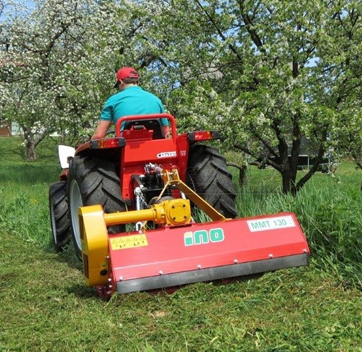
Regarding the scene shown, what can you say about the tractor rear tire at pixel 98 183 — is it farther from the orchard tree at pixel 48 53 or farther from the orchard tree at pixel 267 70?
the orchard tree at pixel 48 53

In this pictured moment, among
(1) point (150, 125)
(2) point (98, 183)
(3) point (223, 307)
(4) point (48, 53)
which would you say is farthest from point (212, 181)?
(4) point (48, 53)

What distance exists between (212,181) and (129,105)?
41.9 inches

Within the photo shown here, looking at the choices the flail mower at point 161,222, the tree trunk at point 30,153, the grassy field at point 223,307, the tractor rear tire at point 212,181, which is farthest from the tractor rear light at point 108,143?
the tree trunk at point 30,153

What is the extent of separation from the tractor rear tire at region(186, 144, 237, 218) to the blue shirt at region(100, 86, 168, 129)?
2.11 feet

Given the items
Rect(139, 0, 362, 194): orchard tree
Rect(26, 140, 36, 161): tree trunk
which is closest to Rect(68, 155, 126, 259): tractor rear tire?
Rect(139, 0, 362, 194): orchard tree

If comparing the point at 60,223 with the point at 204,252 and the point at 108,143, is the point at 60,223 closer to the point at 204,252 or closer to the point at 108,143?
the point at 108,143

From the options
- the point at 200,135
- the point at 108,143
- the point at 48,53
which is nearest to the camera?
the point at 108,143

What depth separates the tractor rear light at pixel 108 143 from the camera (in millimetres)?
5199

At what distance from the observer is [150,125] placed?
5820mm

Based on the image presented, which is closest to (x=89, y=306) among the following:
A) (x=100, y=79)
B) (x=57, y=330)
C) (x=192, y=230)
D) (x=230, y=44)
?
(x=57, y=330)

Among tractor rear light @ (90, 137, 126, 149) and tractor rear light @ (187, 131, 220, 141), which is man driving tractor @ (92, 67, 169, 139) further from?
tractor rear light @ (90, 137, 126, 149)

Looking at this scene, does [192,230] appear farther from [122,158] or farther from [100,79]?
[100,79]

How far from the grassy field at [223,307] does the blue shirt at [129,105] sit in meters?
1.49

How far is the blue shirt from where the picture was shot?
585cm
